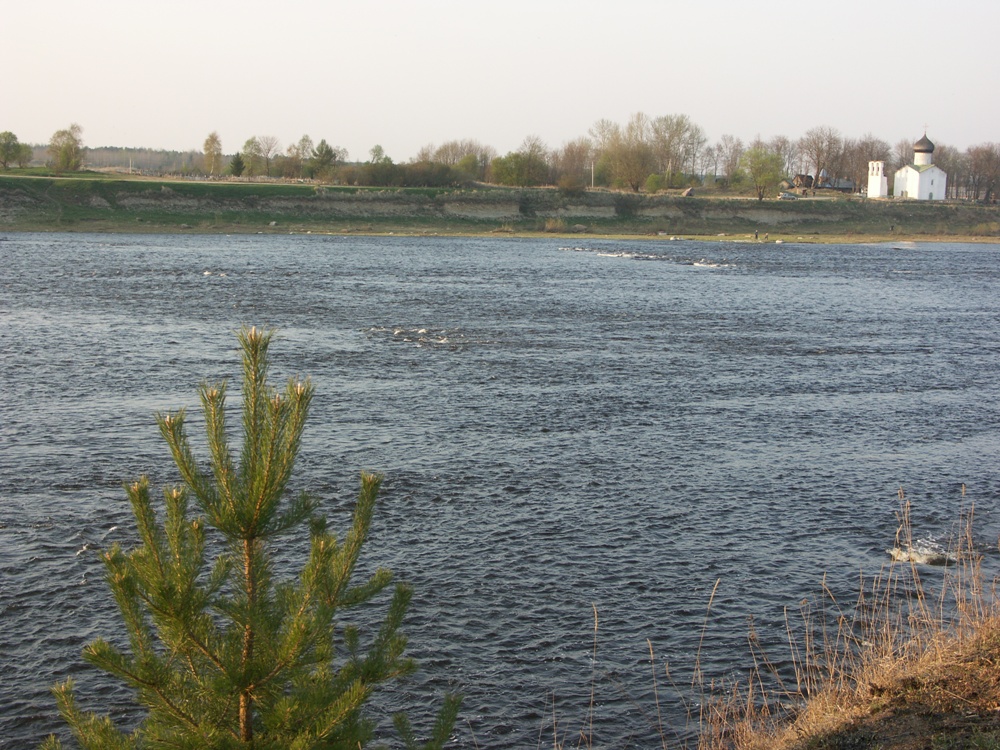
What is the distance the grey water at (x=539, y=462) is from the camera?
10.4 m

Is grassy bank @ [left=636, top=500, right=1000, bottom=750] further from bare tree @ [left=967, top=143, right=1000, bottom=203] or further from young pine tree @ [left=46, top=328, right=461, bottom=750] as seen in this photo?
bare tree @ [left=967, top=143, right=1000, bottom=203]

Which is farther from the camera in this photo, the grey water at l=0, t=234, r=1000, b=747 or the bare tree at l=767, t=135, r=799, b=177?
the bare tree at l=767, t=135, r=799, b=177

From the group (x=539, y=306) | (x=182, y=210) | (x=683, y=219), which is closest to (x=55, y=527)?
(x=539, y=306)

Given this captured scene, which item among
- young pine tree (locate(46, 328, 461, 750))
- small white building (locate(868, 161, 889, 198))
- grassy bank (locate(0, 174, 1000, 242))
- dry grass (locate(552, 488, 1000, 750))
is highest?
small white building (locate(868, 161, 889, 198))

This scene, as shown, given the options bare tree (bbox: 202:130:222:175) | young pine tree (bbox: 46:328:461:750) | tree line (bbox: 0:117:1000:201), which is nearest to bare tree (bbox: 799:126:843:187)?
tree line (bbox: 0:117:1000:201)

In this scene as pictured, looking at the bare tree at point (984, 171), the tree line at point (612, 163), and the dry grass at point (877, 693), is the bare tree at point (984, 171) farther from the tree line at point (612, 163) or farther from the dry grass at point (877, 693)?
the dry grass at point (877, 693)

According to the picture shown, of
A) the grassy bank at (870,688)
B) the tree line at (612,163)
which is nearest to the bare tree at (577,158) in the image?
the tree line at (612,163)

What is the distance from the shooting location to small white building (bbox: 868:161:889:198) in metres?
137

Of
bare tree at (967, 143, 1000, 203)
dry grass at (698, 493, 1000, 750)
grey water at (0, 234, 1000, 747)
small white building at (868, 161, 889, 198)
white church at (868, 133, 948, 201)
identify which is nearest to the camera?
dry grass at (698, 493, 1000, 750)

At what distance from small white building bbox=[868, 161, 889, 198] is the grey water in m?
104

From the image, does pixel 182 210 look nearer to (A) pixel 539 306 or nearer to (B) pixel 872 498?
(A) pixel 539 306

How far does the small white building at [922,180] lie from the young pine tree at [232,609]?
140 metres

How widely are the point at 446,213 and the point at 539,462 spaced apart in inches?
3200

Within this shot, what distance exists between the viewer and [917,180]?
132500mm
